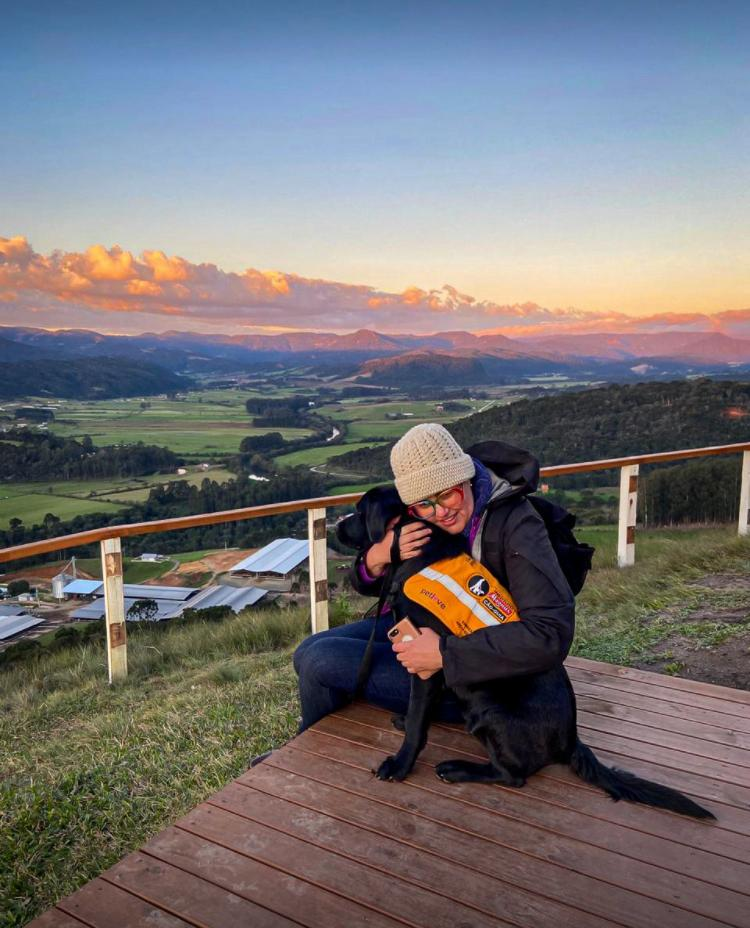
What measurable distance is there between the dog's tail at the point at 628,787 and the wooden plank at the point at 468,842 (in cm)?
25

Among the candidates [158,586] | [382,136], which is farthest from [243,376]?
[158,586]

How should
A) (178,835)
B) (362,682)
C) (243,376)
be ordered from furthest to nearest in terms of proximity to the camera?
(243,376), (362,682), (178,835)

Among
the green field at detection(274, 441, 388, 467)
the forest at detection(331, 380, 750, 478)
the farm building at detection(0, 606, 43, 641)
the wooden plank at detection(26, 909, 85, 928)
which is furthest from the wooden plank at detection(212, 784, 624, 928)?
the green field at detection(274, 441, 388, 467)

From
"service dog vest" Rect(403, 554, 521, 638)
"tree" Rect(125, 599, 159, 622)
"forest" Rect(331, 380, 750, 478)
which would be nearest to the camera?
"service dog vest" Rect(403, 554, 521, 638)

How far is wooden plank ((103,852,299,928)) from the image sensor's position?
1.24 metres

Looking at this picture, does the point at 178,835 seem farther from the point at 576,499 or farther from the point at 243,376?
the point at 243,376

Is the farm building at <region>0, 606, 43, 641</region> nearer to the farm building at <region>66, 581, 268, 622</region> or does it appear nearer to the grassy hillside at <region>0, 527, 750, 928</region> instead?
the farm building at <region>66, 581, 268, 622</region>

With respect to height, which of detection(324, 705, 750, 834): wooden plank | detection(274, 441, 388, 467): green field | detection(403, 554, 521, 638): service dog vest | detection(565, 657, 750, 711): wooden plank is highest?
detection(403, 554, 521, 638): service dog vest

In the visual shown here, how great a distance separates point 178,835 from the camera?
150 cm

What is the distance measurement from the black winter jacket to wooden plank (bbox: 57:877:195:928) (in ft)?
2.60

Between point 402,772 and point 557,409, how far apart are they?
53.2ft

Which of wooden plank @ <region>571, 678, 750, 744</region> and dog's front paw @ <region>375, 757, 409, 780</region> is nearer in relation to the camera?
dog's front paw @ <region>375, 757, 409, 780</region>

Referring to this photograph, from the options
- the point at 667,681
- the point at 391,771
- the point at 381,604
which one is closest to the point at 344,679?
the point at 381,604

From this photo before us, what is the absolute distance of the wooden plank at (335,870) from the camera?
1.25 meters
